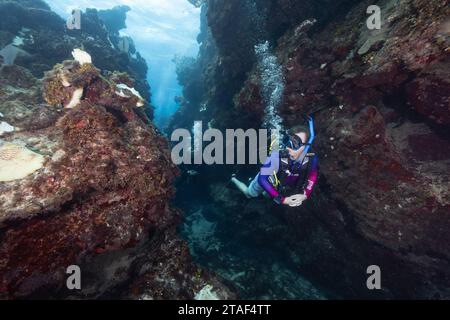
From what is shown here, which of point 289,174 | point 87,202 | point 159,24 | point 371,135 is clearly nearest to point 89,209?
point 87,202

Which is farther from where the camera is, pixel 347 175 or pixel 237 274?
pixel 237 274

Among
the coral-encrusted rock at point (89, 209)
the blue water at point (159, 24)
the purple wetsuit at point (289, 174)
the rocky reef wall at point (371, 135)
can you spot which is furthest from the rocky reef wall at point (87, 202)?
the blue water at point (159, 24)

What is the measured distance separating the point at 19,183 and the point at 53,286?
1506 millimetres

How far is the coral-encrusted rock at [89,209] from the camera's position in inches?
149

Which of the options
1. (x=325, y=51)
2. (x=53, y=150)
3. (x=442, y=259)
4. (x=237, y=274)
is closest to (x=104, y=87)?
(x=53, y=150)

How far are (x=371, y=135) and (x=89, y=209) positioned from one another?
5311mm

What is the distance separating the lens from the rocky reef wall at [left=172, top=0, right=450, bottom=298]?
5.34 m

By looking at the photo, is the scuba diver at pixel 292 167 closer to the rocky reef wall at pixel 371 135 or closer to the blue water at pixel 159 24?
the rocky reef wall at pixel 371 135

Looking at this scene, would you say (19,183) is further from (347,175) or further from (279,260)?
(279,260)

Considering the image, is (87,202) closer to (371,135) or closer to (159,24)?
(371,135)

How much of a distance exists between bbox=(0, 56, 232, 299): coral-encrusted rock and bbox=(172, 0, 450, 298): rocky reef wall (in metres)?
3.55

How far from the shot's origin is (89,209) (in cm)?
436

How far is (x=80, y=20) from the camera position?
15.0 meters

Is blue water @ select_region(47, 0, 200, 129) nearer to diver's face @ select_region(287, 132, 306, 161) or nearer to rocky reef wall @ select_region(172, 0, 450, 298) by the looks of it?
rocky reef wall @ select_region(172, 0, 450, 298)
